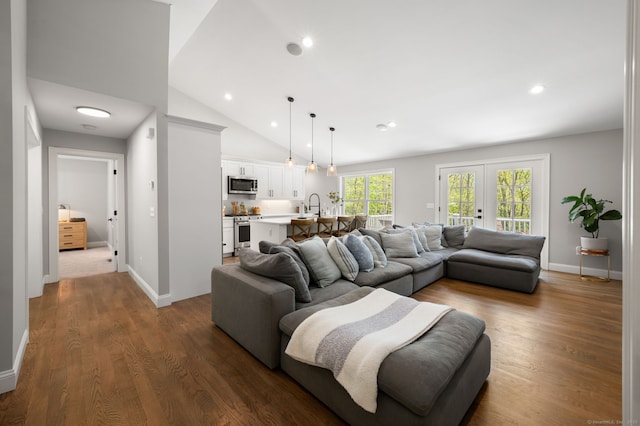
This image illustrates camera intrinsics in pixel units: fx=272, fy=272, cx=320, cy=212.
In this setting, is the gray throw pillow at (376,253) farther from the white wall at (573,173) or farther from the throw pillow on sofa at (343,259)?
the white wall at (573,173)

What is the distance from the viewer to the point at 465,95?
4008 mm

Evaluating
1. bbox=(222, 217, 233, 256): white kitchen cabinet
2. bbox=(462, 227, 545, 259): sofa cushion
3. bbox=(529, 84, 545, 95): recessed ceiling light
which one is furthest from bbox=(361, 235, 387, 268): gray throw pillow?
bbox=(222, 217, 233, 256): white kitchen cabinet

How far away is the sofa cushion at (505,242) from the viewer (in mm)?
4266

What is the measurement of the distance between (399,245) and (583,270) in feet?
10.7

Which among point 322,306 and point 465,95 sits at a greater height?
point 465,95

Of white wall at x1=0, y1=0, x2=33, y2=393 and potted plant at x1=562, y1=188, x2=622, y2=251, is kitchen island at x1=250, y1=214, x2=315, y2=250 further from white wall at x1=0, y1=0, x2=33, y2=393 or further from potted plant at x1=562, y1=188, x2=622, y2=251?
potted plant at x1=562, y1=188, x2=622, y2=251

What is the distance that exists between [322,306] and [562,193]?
202 inches

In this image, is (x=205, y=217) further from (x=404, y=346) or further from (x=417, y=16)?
(x=417, y=16)

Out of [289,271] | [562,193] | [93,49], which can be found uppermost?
[93,49]

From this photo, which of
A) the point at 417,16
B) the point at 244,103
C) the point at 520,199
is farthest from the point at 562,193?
the point at 244,103

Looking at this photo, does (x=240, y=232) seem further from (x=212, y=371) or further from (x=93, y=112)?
(x=212, y=371)

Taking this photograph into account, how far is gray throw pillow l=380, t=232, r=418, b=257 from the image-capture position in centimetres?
414

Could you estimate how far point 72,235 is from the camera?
6992 millimetres

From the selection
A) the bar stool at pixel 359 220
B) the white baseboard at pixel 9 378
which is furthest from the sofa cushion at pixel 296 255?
the bar stool at pixel 359 220
